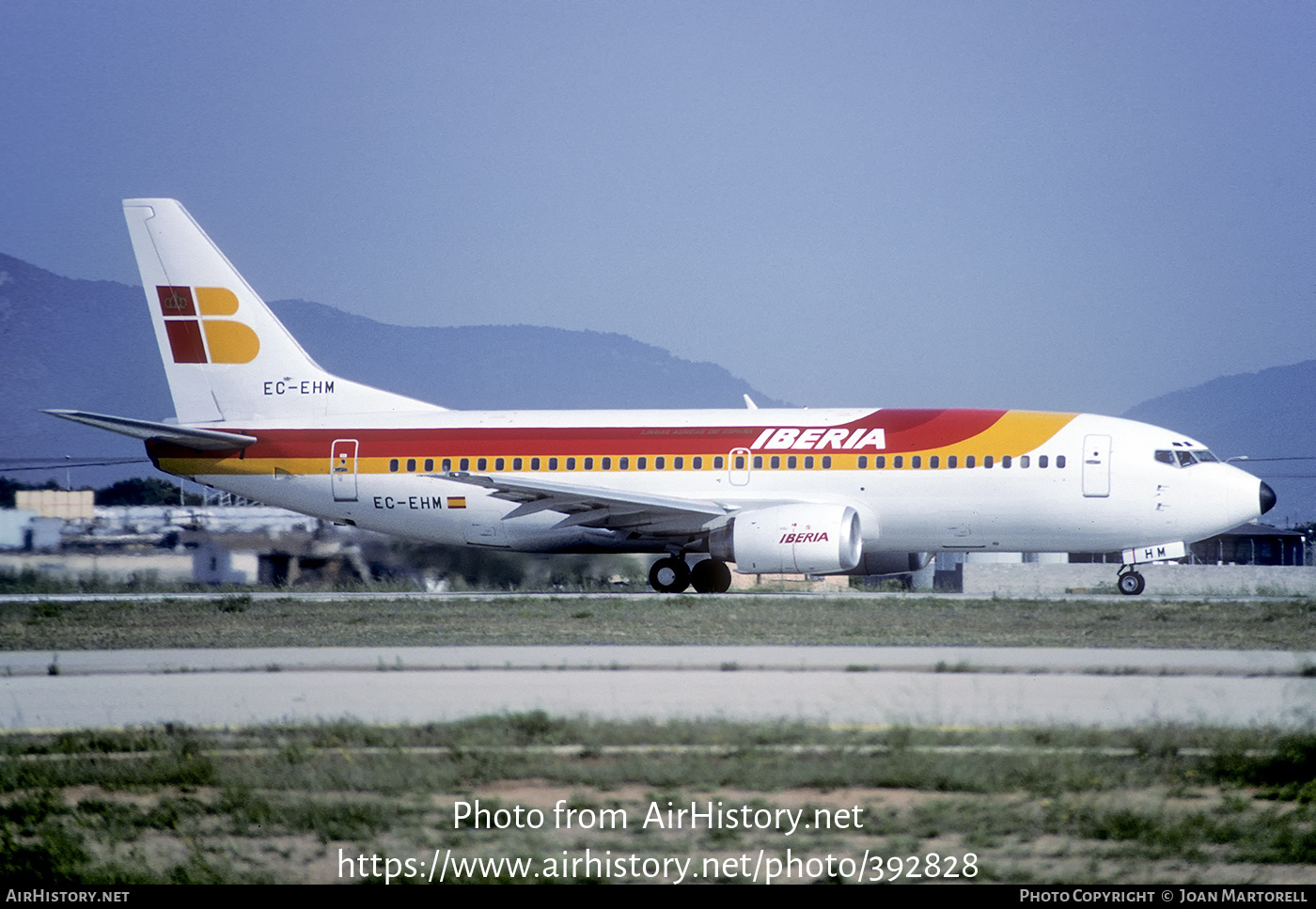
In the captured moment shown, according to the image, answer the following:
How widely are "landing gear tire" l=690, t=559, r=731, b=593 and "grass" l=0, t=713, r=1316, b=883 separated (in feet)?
58.7

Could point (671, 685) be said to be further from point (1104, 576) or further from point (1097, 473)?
point (1104, 576)

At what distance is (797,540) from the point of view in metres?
25.9

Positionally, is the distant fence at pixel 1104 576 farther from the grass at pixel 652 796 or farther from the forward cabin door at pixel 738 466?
the grass at pixel 652 796

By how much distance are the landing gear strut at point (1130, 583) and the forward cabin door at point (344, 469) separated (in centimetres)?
1607

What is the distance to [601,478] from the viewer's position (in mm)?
28984

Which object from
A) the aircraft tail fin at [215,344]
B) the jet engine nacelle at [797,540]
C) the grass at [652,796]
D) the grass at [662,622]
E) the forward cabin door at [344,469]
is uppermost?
the aircraft tail fin at [215,344]

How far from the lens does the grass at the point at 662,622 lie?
1889cm

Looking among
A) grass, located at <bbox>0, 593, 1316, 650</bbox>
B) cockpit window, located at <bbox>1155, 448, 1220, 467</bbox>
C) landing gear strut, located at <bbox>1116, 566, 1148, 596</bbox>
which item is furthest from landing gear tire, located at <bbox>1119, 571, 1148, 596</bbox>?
cockpit window, located at <bbox>1155, 448, 1220, 467</bbox>

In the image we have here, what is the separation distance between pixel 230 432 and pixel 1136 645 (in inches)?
804

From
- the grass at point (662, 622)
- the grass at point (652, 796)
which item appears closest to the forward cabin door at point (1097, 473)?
the grass at point (662, 622)

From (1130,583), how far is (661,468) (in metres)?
9.66

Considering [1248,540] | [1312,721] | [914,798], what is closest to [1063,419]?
[1312,721]

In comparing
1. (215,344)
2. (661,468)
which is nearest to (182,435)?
(215,344)
